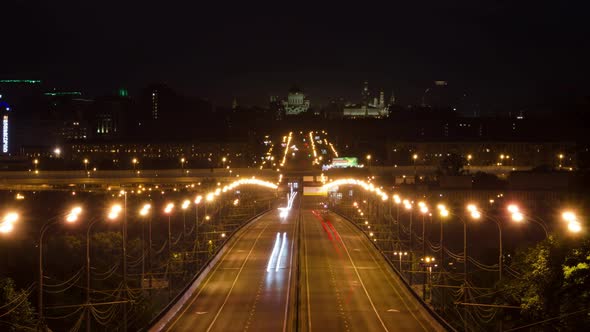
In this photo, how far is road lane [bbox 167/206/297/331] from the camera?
27.6m

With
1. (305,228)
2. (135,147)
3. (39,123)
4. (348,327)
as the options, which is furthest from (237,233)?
(39,123)

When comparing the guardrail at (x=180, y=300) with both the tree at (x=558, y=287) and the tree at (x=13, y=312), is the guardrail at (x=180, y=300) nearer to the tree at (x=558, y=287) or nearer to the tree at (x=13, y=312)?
the tree at (x=13, y=312)

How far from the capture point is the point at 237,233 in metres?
57.6

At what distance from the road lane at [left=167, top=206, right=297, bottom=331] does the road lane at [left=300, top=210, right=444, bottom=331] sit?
3.36 ft

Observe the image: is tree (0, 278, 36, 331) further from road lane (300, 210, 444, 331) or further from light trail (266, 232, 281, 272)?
light trail (266, 232, 281, 272)

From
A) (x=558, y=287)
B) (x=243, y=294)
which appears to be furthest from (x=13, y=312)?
(x=558, y=287)

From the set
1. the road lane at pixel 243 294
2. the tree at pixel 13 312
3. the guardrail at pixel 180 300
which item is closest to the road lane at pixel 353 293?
the road lane at pixel 243 294

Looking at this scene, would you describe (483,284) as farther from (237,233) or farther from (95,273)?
(237,233)

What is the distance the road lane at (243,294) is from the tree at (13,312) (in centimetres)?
435

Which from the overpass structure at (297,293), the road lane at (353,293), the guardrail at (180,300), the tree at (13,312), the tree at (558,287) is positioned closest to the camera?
the tree at (558,287)

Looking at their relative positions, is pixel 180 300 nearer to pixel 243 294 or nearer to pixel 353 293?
pixel 243 294

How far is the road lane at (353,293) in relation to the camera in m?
28.1

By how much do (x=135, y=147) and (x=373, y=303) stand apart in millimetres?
135033

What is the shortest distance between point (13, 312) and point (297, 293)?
11.5 meters
